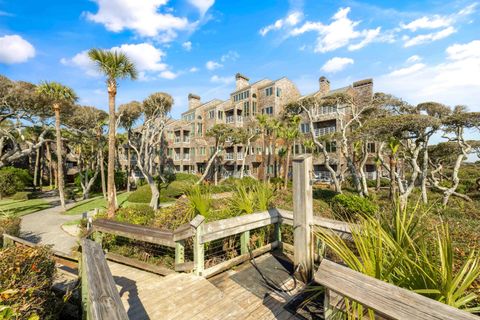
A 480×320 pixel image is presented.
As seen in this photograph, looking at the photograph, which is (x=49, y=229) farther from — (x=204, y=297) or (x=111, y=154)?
(x=204, y=297)

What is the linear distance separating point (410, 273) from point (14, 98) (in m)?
29.0

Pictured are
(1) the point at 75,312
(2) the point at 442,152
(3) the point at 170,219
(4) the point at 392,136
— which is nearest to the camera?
(1) the point at 75,312

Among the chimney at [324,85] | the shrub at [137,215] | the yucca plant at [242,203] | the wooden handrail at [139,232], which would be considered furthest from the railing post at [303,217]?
the chimney at [324,85]

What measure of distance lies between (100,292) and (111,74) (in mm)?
15727

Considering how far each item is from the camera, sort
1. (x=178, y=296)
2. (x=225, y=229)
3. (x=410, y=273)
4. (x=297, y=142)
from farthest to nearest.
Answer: (x=297, y=142), (x=225, y=229), (x=178, y=296), (x=410, y=273)

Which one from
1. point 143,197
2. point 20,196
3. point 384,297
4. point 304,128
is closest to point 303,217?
point 384,297

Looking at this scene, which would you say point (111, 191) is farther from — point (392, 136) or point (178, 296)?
point (392, 136)

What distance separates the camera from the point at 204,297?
3.71 m

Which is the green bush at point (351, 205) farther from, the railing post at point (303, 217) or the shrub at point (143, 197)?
the shrub at point (143, 197)

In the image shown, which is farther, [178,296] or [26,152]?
[26,152]

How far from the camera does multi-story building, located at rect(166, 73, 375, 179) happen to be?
3167 centimetres

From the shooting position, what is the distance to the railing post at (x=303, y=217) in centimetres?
415

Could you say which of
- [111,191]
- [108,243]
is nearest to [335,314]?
[108,243]

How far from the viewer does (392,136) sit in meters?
15.6
